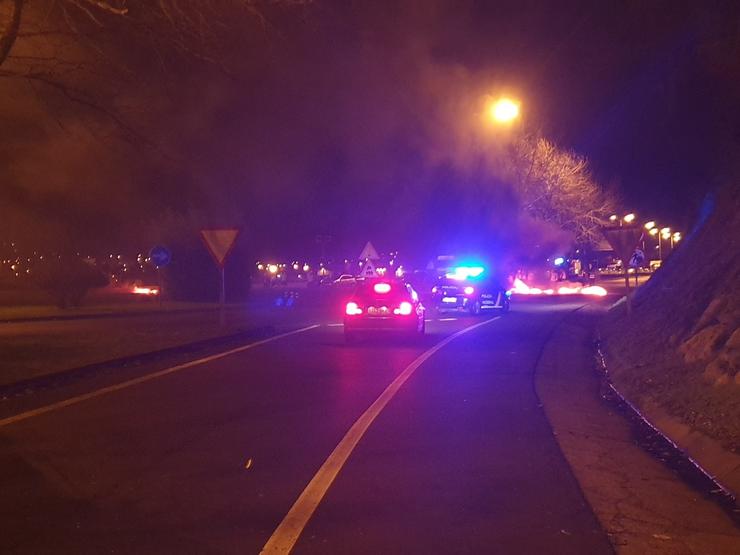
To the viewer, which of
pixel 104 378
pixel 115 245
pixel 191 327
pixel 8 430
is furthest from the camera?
pixel 115 245

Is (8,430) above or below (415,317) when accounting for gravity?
below

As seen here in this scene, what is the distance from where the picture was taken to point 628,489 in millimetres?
7727

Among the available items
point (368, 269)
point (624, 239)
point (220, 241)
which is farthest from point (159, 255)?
point (624, 239)

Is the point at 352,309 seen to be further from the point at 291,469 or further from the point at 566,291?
the point at 566,291

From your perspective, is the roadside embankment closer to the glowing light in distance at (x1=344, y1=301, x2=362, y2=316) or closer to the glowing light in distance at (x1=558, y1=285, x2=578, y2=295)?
the glowing light in distance at (x1=344, y1=301, x2=362, y2=316)

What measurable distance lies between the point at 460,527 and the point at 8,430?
250 inches

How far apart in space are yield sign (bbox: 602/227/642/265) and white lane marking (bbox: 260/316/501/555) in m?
10.6

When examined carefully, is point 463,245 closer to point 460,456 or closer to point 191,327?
point 191,327

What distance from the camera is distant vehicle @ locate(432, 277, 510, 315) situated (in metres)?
36.3

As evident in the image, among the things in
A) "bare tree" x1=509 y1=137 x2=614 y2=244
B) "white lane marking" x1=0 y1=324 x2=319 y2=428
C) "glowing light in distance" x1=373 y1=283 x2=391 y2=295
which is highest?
"bare tree" x1=509 y1=137 x2=614 y2=244

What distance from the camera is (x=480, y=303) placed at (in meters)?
37.1

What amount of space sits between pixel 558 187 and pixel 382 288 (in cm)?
2338

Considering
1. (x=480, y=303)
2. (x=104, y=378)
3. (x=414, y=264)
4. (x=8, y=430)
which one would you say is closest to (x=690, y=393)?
(x=8, y=430)

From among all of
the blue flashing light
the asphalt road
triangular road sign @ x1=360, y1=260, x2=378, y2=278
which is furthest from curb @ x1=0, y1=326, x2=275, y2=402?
the blue flashing light
